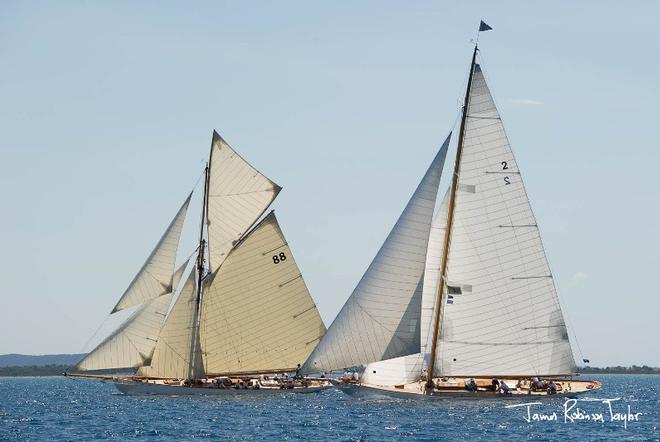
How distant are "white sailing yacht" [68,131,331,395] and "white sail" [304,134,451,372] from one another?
1970 centimetres

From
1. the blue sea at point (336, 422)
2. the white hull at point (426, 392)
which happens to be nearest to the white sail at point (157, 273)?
the blue sea at point (336, 422)

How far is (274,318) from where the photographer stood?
80.4m

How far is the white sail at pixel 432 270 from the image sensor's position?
63062mm

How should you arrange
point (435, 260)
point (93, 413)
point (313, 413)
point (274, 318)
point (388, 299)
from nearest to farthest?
point (388, 299) → point (435, 260) → point (313, 413) → point (93, 413) → point (274, 318)

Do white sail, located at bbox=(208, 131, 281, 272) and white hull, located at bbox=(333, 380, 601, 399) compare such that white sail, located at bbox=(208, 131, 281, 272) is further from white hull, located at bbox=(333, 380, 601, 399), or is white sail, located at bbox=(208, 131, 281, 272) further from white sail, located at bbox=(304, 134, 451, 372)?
white sail, located at bbox=(304, 134, 451, 372)

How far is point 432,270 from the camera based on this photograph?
6444 centimetres

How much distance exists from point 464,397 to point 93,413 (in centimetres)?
2543

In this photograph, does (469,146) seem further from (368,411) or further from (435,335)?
(368,411)

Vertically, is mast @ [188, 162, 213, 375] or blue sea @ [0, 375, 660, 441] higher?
mast @ [188, 162, 213, 375]

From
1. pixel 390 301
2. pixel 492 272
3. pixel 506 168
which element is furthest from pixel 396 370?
pixel 506 168

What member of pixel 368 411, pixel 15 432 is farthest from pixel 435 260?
pixel 15 432

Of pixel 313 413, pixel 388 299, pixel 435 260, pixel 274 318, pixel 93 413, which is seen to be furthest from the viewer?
pixel 274 318

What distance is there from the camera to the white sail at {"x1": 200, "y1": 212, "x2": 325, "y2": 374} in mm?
80000

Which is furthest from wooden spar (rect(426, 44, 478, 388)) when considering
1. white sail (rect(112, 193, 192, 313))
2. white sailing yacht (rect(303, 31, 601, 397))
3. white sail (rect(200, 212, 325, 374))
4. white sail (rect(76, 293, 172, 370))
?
white sail (rect(76, 293, 172, 370))
